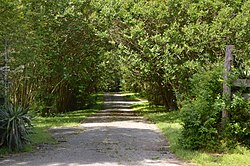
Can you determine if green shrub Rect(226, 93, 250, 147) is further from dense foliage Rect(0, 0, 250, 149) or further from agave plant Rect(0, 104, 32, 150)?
agave plant Rect(0, 104, 32, 150)

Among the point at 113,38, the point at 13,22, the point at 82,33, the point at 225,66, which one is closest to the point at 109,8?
the point at 113,38

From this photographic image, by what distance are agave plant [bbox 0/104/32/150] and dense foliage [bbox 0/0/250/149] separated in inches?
47.6

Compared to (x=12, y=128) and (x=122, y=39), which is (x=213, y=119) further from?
(x=122, y=39)

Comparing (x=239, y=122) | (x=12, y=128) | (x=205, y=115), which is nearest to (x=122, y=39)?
(x=12, y=128)

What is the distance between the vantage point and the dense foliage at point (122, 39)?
1496cm

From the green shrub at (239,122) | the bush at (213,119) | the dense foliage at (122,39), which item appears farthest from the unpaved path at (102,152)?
the green shrub at (239,122)

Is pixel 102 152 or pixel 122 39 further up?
pixel 122 39

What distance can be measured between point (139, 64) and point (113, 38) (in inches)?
111

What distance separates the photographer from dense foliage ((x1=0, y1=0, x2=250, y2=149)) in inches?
589

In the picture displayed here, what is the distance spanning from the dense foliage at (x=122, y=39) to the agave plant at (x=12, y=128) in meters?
1.21

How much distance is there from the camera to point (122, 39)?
2339cm

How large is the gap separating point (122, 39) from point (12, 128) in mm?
12849

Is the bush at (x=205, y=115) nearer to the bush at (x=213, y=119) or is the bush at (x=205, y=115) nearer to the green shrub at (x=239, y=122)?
the bush at (x=213, y=119)

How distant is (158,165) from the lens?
944 centimetres
